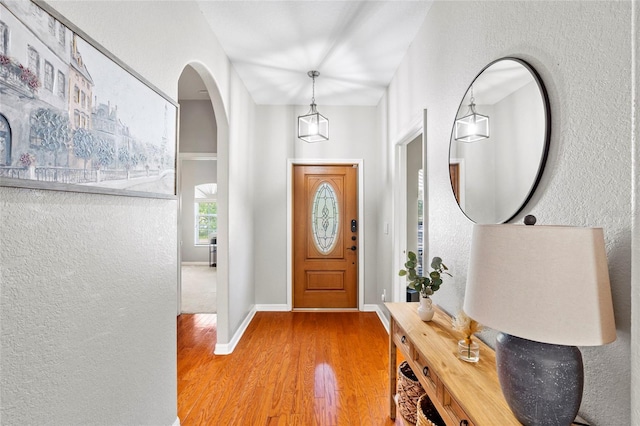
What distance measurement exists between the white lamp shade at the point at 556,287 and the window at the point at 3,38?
139 cm

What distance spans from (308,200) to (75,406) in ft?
10.8

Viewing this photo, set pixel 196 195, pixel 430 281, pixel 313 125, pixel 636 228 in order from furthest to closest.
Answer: pixel 196 195 → pixel 313 125 → pixel 430 281 → pixel 636 228

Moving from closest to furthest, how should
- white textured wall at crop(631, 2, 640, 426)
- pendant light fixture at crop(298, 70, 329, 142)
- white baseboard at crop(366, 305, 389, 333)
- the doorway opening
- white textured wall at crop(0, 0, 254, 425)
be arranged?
white textured wall at crop(631, 2, 640, 426), white textured wall at crop(0, 0, 254, 425), pendant light fixture at crop(298, 70, 329, 142), white baseboard at crop(366, 305, 389, 333), the doorway opening

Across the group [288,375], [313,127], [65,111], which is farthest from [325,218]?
[65,111]

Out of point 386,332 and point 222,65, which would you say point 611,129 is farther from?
point 386,332

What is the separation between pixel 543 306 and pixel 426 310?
3.62ft

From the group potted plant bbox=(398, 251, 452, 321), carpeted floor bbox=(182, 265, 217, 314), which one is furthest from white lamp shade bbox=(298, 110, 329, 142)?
carpeted floor bbox=(182, 265, 217, 314)

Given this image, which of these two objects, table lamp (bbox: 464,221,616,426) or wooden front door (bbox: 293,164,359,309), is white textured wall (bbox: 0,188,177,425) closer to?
table lamp (bbox: 464,221,616,426)

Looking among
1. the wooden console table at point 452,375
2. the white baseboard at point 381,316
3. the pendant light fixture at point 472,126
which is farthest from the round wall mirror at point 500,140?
the white baseboard at point 381,316

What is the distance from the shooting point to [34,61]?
0.91m

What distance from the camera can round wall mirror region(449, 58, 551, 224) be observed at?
1.16 metres

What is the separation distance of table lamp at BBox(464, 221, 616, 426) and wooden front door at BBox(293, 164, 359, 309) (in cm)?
330

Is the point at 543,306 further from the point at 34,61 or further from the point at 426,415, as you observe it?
the point at 34,61

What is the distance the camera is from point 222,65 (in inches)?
108
